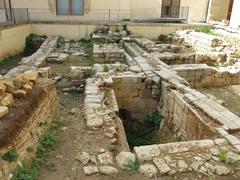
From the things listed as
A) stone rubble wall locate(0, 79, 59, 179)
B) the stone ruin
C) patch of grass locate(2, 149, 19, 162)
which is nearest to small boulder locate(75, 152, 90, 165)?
the stone ruin

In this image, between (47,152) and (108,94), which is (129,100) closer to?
(108,94)

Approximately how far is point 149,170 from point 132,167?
10.5 inches

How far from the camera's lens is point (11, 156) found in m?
3.33

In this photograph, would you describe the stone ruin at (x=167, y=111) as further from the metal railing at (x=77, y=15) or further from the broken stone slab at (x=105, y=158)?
the metal railing at (x=77, y=15)

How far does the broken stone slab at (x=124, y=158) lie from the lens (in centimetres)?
390

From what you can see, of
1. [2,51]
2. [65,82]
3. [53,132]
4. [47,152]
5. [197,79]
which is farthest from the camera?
[2,51]

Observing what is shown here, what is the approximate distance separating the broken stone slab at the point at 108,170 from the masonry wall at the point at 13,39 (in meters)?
8.78

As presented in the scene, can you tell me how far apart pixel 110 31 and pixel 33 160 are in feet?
34.6

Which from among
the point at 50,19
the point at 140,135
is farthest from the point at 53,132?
the point at 50,19

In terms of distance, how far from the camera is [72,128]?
16.9ft

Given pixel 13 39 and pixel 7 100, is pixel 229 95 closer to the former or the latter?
pixel 7 100

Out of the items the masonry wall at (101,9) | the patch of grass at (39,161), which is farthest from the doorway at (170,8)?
the patch of grass at (39,161)

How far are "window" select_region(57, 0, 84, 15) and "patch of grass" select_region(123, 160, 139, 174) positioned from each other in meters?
13.2

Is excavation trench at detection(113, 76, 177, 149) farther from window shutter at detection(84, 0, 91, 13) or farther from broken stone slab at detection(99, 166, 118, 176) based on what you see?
window shutter at detection(84, 0, 91, 13)
